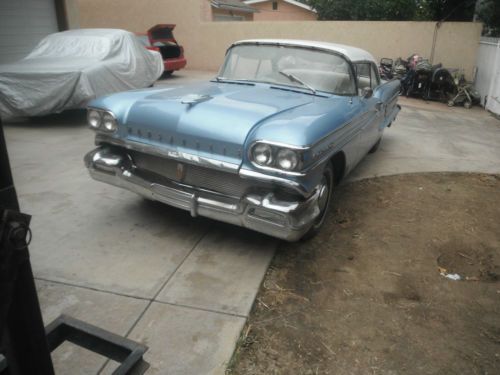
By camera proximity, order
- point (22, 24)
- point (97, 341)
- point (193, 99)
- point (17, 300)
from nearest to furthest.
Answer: point (17, 300) < point (97, 341) < point (193, 99) < point (22, 24)

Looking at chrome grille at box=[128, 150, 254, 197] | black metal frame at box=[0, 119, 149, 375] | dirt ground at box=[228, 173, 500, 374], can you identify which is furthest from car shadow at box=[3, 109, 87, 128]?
black metal frame at box=[0, 119, 149, 375]

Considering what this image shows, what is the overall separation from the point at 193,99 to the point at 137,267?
1425 mm

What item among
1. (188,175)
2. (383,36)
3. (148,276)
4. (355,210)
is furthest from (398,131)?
(383,36)

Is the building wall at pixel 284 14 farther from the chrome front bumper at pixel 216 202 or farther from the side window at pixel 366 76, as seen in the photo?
the chrome front bumper at pixel 216 202

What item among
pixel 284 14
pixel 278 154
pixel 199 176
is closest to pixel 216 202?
pixel 199 176

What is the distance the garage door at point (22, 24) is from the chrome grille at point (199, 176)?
8.82 m

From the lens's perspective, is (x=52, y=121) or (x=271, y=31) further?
(x=271, y=31)

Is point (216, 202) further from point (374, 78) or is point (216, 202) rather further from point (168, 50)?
point (168, 50)

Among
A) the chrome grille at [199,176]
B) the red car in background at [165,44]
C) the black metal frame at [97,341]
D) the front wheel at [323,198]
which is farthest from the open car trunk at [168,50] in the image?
the black metal frame at [97,341]

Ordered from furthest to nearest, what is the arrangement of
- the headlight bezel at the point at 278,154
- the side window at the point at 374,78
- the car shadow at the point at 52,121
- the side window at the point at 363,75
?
the car shadow at the point at 52,121
the side window at the point at 374,78
the side window at the point at 363,75
the headlight bezel at the point at 278,154

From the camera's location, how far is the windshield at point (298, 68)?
14.0 feet

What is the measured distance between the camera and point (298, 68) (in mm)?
4371

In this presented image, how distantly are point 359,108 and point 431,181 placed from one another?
76.0 inches

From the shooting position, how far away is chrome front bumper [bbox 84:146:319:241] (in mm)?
3041
